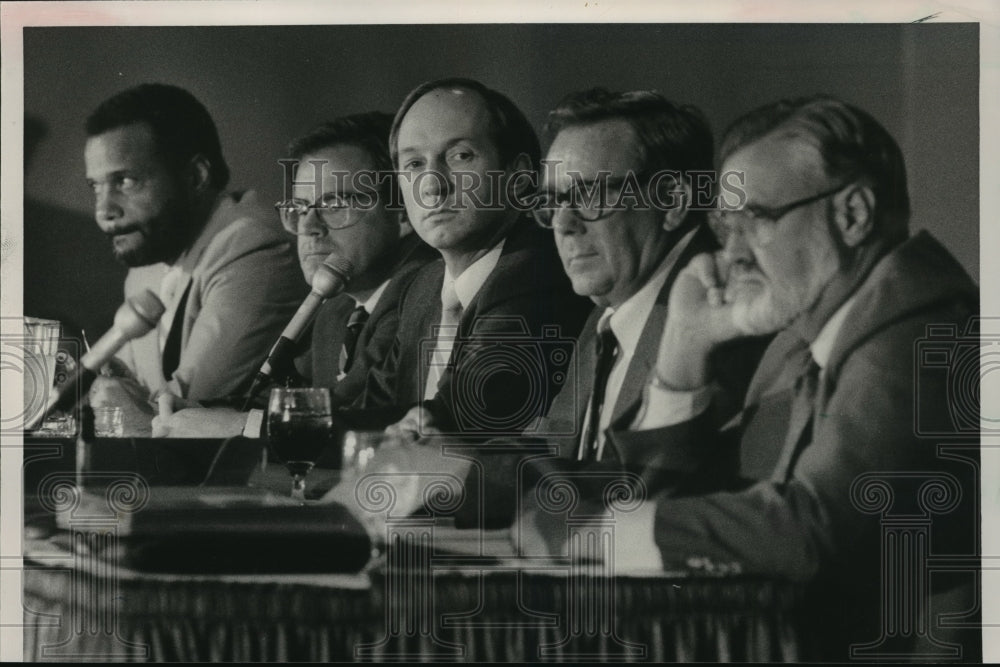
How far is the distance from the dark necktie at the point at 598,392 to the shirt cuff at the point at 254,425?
0.99 meters

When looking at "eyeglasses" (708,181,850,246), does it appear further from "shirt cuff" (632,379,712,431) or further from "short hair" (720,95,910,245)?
"shirt cuff" (632,379,712,431)

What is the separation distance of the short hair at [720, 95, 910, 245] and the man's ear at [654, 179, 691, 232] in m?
0.15

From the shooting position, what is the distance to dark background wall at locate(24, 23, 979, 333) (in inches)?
134

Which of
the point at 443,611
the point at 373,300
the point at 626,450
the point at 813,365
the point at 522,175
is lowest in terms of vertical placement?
the point at 443,611

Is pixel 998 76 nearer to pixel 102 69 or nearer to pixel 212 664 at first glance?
pixel 102 69

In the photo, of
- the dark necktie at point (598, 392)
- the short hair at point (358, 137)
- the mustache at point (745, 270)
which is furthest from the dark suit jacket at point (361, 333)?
the mustache at point (745, 270)

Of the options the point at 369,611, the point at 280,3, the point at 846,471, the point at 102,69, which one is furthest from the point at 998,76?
the point at 102,69

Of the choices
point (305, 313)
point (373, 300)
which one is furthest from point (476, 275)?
point (305, 313)

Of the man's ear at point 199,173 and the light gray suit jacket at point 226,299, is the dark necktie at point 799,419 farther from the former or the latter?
the man's ear at point 199,173

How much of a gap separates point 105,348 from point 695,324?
1.85m

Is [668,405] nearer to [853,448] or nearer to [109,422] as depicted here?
[853,448]

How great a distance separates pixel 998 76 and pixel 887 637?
177 centimetres

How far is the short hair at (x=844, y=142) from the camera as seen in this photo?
3.37m

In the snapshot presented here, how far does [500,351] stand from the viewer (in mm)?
3402
